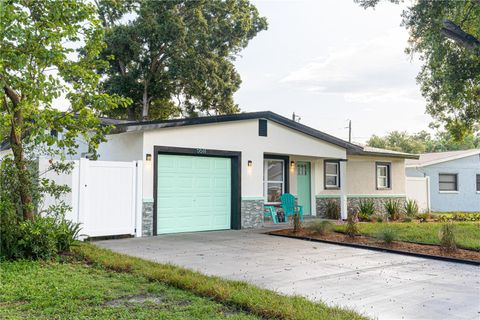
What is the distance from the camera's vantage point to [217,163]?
1152 cm

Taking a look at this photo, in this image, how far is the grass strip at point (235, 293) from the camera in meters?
4.01

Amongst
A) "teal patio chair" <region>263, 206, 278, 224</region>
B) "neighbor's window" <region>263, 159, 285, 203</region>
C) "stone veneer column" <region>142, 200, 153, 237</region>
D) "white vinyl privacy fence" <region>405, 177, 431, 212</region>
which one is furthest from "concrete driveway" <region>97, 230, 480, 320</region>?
"white vinyl privacy fence" <region>405, 177, 431, 212</region>

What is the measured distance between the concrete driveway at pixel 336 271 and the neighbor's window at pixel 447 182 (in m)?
14.4

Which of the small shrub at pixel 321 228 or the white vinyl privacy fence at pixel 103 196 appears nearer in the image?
the white vinyl privacy fence at pixel 103 196

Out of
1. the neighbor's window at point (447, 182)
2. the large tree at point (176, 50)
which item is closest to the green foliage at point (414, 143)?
the neighbor's window at point (447, 182)

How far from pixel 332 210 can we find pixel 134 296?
38.2 ft

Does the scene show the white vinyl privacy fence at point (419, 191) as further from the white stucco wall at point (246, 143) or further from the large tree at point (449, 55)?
the white stucco wall at point (246, 143)

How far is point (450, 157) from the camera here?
2094cm

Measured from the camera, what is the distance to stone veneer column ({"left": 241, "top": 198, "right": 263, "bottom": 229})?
1185cm

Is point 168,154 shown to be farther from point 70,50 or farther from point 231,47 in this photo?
point 231,47

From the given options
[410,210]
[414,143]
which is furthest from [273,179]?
[414,143]

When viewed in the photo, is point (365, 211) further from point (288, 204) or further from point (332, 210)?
point (288, 204)

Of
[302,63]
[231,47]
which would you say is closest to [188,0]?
[231,47]

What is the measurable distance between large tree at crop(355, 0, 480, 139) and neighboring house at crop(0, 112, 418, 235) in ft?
11.0
